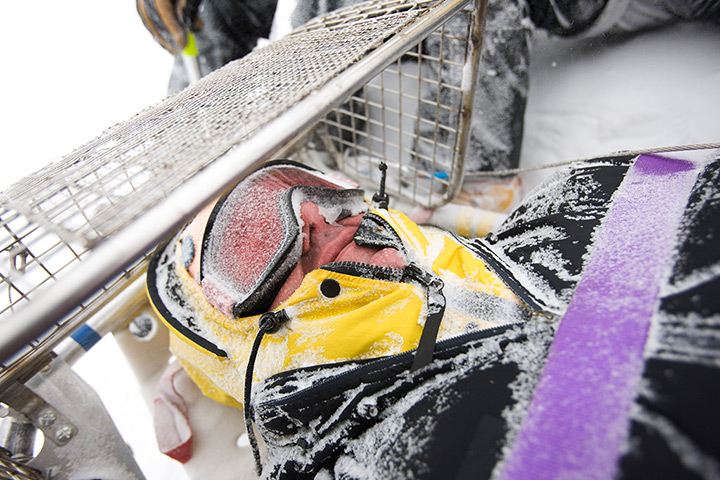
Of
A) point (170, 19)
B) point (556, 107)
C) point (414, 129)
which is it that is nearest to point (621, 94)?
point (556, 107)

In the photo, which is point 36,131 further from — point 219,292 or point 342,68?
point 342,68

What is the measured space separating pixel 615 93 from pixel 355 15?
0.70 metres

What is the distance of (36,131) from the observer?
1393 mm

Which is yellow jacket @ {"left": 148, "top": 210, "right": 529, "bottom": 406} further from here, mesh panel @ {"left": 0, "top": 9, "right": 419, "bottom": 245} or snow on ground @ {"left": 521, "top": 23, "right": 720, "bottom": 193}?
snow on ground @ {"left": 521, "top": 23, "right": 720, "bottom": 193}

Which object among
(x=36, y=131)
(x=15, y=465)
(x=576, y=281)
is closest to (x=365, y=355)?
(x=576, y=281)

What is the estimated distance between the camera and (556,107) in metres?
1.03

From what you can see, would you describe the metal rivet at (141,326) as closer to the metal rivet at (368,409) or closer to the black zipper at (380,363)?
the black zipper at (380,363)

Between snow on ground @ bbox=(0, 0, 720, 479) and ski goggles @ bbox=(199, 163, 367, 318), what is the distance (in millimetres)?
412

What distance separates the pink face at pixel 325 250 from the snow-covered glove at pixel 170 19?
29.1 inches

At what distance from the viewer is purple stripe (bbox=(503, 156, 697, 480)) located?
10.4 inches

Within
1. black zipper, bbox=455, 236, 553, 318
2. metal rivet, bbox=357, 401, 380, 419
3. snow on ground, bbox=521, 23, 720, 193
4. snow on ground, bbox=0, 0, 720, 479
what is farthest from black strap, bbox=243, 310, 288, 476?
snow on ground, bbox=521, 23, 720, 193

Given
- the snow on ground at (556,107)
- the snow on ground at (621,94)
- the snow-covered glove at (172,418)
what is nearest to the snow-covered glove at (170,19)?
the snow on ground at (556,107)

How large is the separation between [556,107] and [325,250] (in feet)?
2.76

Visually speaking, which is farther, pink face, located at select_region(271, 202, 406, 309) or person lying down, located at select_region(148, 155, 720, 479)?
pink face, located at select_region(271, 202, 406, 309)
